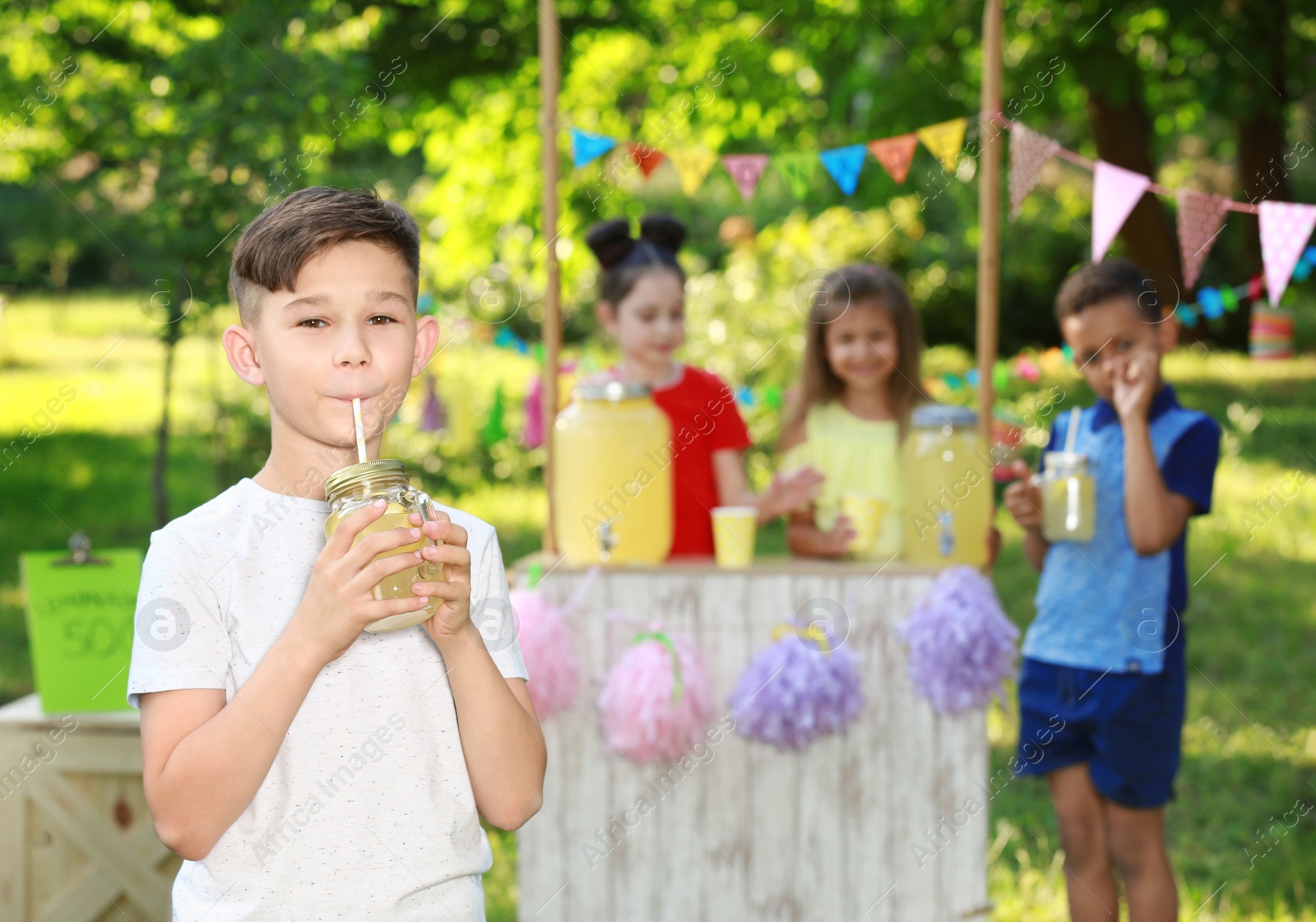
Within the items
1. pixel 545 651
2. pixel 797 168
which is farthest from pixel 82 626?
pixel 797 168

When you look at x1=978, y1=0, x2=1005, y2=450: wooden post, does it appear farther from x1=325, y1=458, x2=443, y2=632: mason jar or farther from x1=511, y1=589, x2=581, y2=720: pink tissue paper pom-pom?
x1=325, y1=458, x2=443, y2=632: mason jar

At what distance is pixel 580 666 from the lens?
111 inches

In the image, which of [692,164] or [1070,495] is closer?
[1070,495]

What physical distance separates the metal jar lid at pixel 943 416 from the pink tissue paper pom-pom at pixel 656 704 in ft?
2.27

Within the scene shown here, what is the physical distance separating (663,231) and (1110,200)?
3.49 feet

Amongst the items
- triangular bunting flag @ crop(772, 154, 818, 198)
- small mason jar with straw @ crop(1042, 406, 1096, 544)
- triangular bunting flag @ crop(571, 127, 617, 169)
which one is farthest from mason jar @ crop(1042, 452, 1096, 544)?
triangular bunting flag @ crop(571, 127, 617, 169)

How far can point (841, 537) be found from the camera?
2.85 metres

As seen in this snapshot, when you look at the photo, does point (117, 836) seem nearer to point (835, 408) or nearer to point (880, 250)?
point (835, 408)

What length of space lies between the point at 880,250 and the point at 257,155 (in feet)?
26.2

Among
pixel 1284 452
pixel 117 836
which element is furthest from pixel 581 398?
pixel 1284 452

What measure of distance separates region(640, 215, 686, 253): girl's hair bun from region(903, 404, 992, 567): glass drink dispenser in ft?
2.54

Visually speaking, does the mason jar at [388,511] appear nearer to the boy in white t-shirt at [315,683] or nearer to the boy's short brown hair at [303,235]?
the boy in white t-shirt at [315,683]

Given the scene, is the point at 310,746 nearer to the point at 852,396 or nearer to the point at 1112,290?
the point at 852,396

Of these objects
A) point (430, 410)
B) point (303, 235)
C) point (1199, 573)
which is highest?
point (430, 410)
